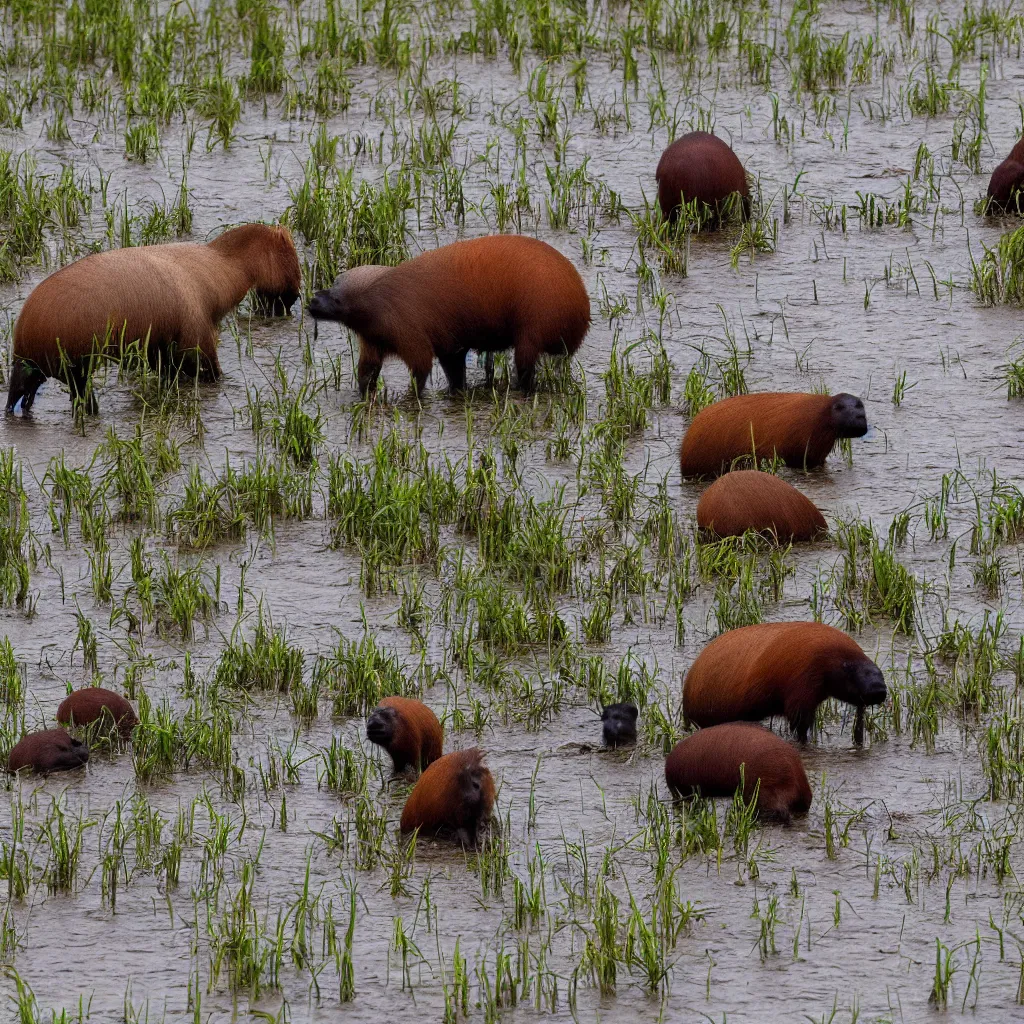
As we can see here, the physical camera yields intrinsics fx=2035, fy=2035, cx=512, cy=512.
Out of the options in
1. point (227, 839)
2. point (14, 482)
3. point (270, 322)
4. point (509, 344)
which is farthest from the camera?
point (270, 322)

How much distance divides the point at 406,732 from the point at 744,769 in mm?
1039

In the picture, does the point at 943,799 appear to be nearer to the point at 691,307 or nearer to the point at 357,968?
the point at 357,968

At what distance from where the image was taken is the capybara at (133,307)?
881 cm

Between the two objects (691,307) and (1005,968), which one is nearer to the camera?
(1005,968)

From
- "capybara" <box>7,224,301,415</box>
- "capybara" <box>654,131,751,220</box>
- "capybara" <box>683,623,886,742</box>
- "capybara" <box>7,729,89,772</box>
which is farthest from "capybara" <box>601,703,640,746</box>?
"capybara" <box>654,131,751,220</box>

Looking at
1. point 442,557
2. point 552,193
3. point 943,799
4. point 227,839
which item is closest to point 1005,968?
point 943,799

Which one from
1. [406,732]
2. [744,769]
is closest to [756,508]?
[744,769]

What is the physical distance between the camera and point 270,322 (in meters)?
9.99

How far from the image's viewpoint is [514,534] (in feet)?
25.6

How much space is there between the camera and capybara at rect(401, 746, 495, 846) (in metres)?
5.91

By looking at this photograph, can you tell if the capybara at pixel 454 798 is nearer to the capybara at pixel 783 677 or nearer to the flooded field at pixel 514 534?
the flooded field at pixel 514 534

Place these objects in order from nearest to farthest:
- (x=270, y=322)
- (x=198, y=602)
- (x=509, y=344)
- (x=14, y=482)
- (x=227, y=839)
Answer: (x=227, y=839), (x=198, y=602), (x=14, y=482), (x=509, y=344), (x=270, y=322)

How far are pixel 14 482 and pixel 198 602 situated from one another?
1367 mm

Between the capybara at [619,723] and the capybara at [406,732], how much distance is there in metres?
0.53
